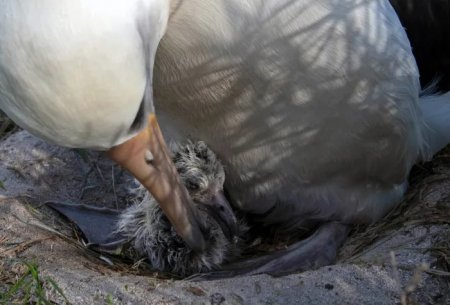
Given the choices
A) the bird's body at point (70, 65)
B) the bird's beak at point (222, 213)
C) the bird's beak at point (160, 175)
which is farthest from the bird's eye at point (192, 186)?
the bird's body at point (70, 65)

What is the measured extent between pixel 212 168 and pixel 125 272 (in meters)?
0.46

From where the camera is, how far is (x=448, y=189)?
11.0 feet

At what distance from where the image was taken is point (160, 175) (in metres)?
2.79

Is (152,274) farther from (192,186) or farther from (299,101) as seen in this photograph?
(299,101)

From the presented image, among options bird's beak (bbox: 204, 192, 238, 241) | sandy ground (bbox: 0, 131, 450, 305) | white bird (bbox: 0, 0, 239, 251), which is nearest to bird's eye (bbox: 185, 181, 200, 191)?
bird's beak (bbox: 204, 192, 238, 241)

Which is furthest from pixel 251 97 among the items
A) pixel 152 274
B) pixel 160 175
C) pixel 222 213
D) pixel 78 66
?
pixel 78 66

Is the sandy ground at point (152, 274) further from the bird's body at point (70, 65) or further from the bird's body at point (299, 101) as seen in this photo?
the bird's body at point (70, 65)

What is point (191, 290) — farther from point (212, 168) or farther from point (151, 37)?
point (151, 37)

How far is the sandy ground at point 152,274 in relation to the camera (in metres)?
2.76

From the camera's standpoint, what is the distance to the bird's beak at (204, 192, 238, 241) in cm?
328

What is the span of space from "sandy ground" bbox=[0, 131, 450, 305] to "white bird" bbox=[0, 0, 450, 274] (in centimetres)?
21

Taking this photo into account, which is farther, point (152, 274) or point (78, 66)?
point (152, 274)

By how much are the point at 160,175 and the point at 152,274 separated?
0.52m

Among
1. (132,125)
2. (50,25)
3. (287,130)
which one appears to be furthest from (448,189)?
(50,25)
